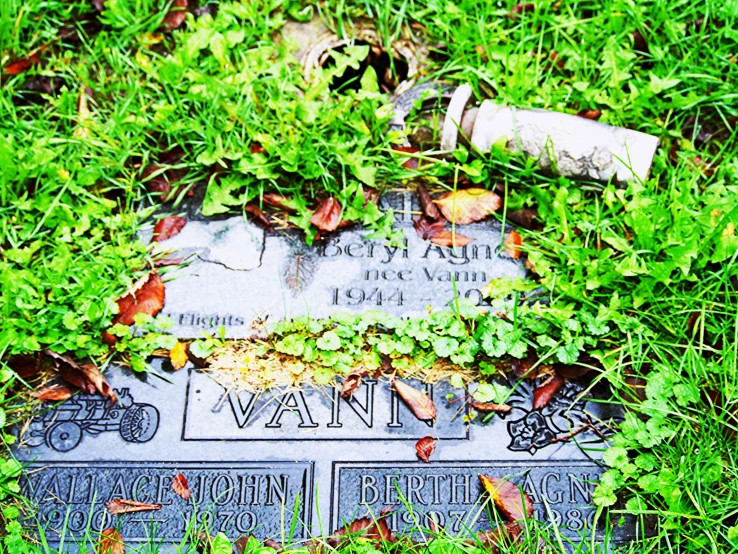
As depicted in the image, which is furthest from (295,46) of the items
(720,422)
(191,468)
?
(720,422)

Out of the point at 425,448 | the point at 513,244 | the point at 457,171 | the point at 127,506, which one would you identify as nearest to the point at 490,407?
the point at 425,448

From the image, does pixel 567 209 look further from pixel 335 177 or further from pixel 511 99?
pixel 335 177

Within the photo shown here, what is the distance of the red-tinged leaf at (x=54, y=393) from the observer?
2314 mm

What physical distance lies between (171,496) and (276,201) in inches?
41.8

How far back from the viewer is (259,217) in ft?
8.54

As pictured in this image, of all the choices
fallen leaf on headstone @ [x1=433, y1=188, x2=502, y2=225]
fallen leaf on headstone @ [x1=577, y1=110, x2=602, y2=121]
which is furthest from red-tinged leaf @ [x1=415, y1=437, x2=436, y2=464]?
fallen leaf on headstone @ [x1=577, y1=110, x2=602, y2=121]

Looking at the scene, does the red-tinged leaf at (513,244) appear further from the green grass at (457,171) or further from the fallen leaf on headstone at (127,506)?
the fallen leaf on headstone at (127,506)

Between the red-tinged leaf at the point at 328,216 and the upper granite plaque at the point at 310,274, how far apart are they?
1.9 inches

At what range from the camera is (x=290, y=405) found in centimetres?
229

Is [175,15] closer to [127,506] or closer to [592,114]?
[592,114]

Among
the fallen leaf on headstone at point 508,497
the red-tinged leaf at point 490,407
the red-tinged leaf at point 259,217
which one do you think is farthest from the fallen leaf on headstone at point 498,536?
the red-tinged leaf at point 259,217

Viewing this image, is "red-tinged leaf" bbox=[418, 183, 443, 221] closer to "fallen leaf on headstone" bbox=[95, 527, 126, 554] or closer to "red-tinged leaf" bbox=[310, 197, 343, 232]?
"red-tinged leaf" bbox=[310, 197, 343, 232]

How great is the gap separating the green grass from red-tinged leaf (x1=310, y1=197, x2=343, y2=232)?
0.11 ft

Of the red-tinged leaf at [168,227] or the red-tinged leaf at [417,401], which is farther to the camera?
the red-tinged leaf at [168,227]
